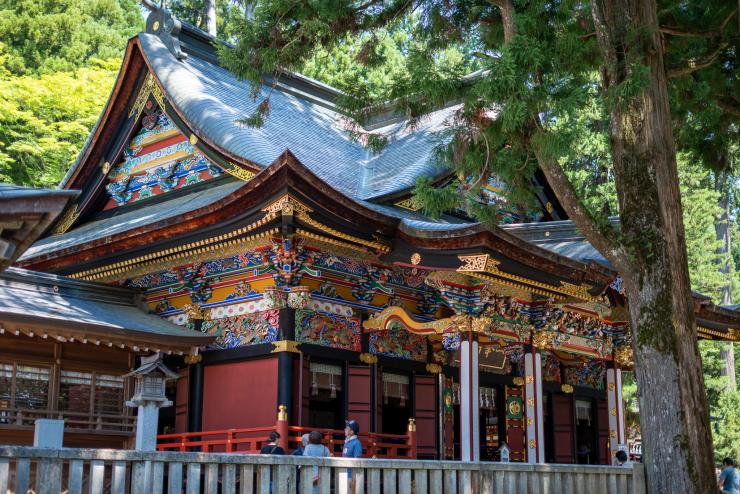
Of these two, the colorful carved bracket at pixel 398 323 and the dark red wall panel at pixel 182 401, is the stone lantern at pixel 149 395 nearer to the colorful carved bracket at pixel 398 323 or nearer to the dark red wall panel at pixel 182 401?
the dark red wall panel at pixel 182 401

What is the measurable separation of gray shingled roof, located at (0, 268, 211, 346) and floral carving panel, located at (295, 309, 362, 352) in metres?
1.30

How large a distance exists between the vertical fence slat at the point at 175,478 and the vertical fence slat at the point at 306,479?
1.03 meters

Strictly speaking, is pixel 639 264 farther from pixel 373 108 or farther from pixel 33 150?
pixel 33 150

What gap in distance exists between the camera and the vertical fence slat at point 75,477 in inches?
237

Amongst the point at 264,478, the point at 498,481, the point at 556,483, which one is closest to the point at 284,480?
the point at 264,478

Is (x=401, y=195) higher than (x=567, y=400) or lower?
higher

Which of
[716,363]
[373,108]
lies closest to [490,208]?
[373,108]

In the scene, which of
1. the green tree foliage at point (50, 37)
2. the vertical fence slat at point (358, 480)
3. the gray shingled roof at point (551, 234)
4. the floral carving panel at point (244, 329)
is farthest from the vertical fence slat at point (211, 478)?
the green tree foliage at point (50, 37)

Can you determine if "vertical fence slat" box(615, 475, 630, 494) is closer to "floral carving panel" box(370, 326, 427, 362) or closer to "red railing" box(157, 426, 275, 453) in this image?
"red railing" box(157, 426, 275, 453)

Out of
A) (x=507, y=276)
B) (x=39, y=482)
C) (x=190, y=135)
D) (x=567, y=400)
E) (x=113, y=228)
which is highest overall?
(x=190, y=135)

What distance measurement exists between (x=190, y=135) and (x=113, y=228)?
6.32 feet

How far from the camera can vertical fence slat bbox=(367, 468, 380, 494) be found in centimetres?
777

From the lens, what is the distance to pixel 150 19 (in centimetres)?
1772

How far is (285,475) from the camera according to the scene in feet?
23.6
